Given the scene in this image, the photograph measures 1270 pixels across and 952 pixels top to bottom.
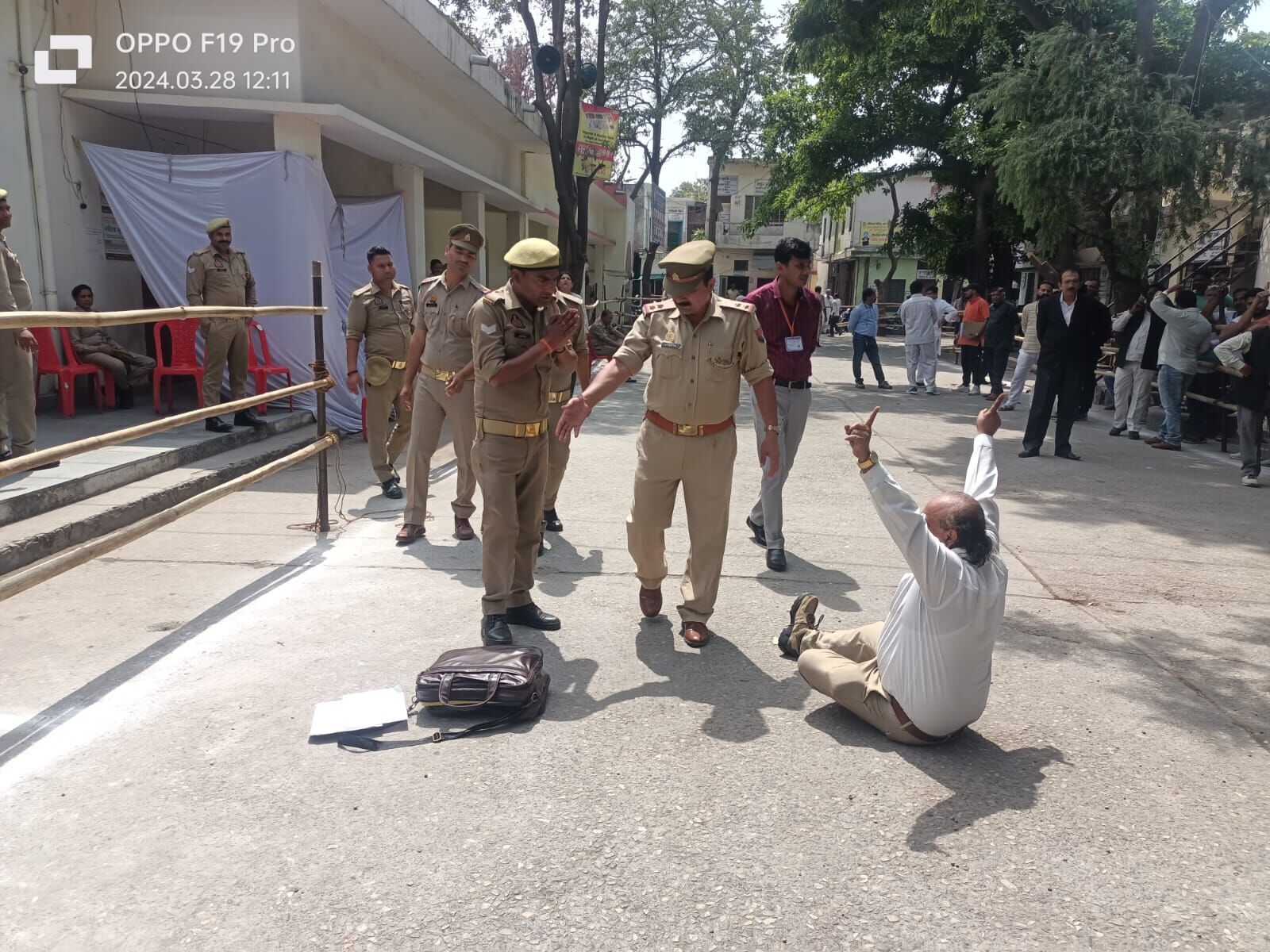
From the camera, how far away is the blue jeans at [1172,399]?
1009cm

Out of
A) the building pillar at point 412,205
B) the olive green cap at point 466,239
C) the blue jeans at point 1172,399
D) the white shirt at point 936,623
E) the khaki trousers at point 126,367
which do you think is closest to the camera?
the white shirt at point 936,623

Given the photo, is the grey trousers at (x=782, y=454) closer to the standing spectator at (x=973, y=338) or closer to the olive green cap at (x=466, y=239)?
the olive green cap at (x=466, y=239)

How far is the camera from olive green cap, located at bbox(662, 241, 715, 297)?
4090 millimetres

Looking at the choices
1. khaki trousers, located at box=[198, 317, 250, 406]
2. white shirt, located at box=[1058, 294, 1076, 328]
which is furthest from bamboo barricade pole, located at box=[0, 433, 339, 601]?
white shirt, located at box=[1058, 294, 1076, 328]

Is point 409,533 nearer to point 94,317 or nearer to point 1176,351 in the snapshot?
point 94,317

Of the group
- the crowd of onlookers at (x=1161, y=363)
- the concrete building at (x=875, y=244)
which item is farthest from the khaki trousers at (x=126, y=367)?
the concrete building at (x=875, y=244)

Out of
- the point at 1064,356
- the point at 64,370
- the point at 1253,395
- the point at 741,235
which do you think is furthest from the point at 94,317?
the point at 741,235

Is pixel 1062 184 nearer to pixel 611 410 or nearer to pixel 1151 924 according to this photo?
pixel 611 410

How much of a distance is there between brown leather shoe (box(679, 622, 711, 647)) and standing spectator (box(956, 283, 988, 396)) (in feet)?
40.7

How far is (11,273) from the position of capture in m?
6.45

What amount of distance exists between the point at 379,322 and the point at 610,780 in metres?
4.76

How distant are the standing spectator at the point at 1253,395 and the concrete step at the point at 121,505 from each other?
810 centimetres

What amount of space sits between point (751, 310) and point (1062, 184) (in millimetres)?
8601

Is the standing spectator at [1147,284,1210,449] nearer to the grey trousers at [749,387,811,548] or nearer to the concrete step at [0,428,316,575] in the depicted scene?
the grey trousers at [749,387,811,548]
